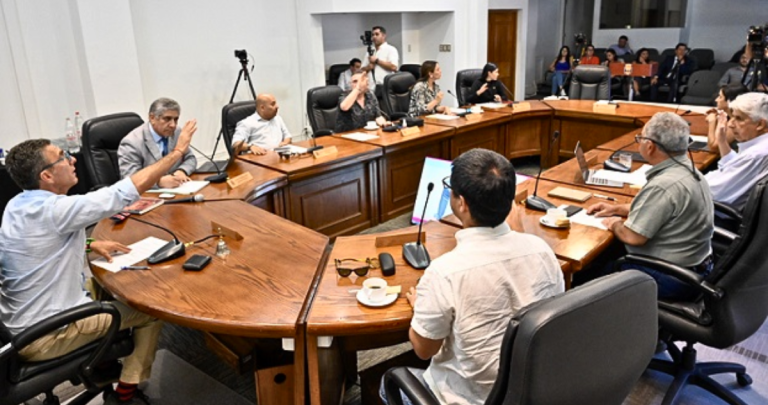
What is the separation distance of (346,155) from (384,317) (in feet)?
6.68

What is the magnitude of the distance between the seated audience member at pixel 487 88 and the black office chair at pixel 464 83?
0.21ft

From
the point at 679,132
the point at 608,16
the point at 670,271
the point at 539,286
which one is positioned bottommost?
the point at 670,271

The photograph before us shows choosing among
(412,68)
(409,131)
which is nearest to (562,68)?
(412,68)

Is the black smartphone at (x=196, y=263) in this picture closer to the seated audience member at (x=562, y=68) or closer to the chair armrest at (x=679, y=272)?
the chair armrest at (x=679, y=272)

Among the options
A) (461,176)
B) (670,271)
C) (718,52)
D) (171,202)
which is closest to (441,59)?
(718,52)

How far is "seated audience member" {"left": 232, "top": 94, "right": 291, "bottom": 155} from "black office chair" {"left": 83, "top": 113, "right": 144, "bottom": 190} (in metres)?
0.76

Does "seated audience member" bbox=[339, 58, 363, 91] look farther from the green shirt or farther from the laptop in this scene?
the green shirt

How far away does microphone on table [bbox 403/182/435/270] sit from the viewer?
1826 mm

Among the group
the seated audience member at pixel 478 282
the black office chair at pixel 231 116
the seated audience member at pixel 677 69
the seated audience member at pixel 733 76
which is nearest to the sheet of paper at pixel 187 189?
the black office chair at pixel 231 116

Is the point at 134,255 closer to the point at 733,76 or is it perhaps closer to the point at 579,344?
the point at 579,344

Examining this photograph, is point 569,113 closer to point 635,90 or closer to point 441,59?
point 441,59

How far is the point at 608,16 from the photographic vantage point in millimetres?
9352

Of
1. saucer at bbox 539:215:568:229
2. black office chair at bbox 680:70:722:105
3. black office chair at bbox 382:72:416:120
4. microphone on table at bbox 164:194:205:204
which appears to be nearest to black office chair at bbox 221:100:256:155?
microphone on table at bbox 164:194:205:204

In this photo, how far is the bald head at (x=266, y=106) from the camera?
379 cm
